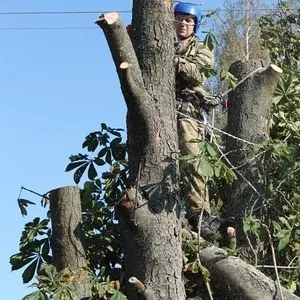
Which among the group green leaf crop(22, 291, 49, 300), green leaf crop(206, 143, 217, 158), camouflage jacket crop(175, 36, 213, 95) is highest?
camouflage jacket crop(175, 36, 213, 95)

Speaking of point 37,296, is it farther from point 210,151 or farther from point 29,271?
point 210,151

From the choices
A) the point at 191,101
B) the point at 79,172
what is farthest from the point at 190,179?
the point at 79,172

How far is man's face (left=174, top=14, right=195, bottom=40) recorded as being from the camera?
5.16m

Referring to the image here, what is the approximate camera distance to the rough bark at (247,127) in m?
5.05

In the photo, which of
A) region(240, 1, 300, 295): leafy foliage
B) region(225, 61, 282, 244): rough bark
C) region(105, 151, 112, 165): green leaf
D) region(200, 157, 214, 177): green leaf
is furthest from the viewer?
region(105, 151, 112, 165): green leaf

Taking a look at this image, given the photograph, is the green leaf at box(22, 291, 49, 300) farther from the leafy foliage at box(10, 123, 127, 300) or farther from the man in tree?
the man in tree

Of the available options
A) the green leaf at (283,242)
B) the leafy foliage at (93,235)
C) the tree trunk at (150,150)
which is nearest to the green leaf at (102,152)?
the leafy foliage at (93,235)

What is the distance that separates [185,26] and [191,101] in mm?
450

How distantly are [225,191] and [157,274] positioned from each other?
121 centimetres

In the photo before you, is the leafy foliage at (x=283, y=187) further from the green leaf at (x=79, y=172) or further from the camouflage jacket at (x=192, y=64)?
the green leaf at (x=79, y=172)

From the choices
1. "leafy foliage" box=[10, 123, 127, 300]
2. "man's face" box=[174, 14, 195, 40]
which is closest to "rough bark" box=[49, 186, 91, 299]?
"leafy foliage" box=[10, 123, 127, 300]

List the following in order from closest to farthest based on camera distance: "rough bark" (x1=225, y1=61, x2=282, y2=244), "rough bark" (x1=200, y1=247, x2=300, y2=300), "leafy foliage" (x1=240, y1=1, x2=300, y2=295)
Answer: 1. "rough bark" (x1=200, y1=247, x2=300, y2=300)
2. "leafy foliage" (x1=240, y1=1, x2=300, y2=295)
3. "rough bark" (x1=225, y1=61, x2=282, y2=244)

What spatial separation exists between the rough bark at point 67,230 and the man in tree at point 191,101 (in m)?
0.61

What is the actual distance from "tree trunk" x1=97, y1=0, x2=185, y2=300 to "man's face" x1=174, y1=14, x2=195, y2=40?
2.19 feet
